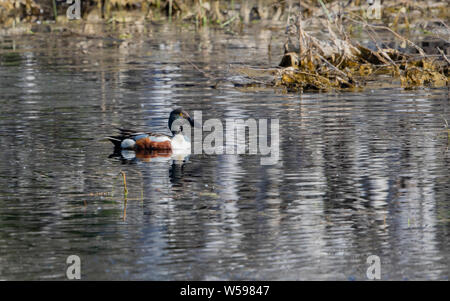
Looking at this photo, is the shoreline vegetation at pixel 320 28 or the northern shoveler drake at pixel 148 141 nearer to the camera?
the northern shoveler drake at pixel 148 141

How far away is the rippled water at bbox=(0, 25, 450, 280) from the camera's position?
888 centimetres

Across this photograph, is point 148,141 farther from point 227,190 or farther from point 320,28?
point 320,28

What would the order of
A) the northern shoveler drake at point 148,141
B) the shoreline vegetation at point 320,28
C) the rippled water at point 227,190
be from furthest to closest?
1. the shoreline vegetation at point 320,28
2. the northern shoveler drake at point 148,141
3. the rippled water at point 227,190

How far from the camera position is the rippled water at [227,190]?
29.1 feet

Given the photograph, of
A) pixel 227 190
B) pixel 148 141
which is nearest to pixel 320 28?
pixel 148 141

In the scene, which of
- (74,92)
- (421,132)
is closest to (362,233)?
(421,132)

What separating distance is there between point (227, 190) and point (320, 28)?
21.3 meters

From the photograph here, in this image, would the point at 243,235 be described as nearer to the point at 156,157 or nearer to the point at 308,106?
the point at 156,157

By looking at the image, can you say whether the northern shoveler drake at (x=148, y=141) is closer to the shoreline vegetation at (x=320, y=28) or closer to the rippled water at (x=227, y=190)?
the rippled water at (x=227, y=190)

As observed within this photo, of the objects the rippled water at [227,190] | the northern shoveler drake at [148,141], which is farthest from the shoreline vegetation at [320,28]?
the northern shoveler drake at [148,141]

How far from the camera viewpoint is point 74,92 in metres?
20.5

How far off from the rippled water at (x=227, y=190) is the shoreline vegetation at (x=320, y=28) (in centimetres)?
100

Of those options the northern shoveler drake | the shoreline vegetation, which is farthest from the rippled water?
the shoreline vegetation
